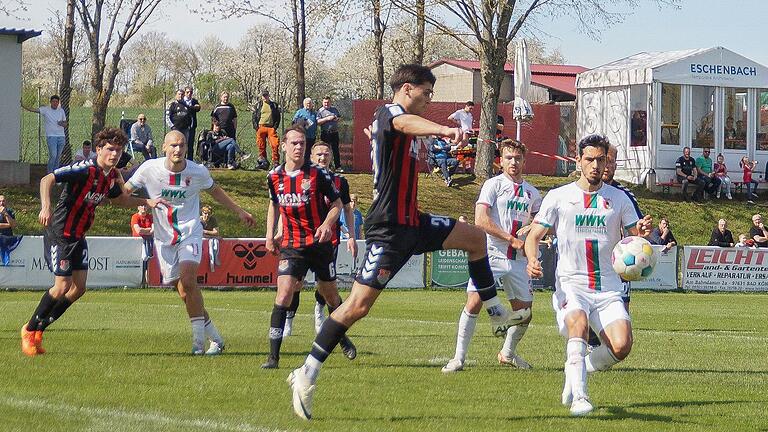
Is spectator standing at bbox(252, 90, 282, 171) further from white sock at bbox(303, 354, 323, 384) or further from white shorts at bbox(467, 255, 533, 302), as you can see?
white sock at bbox(303, 354, 323, 384)

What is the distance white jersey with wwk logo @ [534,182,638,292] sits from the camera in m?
8.15

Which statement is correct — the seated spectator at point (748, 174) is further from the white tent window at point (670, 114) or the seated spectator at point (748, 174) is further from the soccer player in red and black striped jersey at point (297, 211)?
the soccer player in red and black striped jersey at point (297, 211)


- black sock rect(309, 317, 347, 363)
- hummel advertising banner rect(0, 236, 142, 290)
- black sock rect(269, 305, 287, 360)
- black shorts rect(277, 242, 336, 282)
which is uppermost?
black shorts rect(277, 242, 336, 282)

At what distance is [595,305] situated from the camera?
26.6ft

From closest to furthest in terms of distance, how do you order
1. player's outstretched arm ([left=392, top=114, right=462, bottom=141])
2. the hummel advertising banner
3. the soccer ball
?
player's outstretched arm ([left=392, top=114, right=462, bottom=141])
the soccer ball
the hummel advertising banner

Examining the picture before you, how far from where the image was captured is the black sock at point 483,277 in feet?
29.5

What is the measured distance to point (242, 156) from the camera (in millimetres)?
34375

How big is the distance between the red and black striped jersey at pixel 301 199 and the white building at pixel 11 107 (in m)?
21.9

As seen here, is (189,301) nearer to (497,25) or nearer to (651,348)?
(651,348)

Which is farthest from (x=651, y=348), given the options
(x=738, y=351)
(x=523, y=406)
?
(x=523, y=406)

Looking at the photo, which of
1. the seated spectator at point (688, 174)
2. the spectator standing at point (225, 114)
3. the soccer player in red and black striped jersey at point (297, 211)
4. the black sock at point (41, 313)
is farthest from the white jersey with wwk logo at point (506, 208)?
the seated spectator at point (688, 174)

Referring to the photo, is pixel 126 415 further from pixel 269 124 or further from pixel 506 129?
pixel 506 129

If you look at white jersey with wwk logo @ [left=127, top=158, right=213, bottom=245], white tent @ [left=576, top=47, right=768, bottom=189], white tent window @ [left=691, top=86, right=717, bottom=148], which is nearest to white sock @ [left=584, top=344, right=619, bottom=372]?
white jersey with wwk logo @ [left=127, top=158, right=213, bottom=245]

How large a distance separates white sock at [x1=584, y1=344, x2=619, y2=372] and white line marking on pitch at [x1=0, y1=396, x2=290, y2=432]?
2.49m
